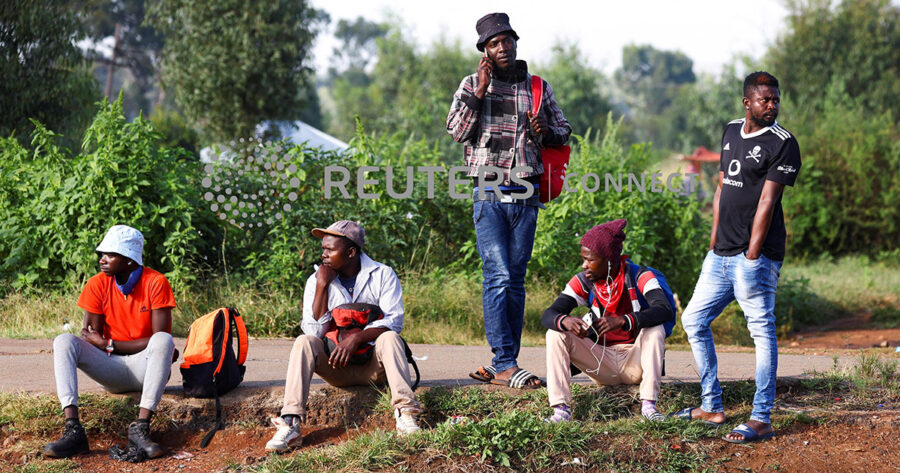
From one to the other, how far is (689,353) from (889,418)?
301 centimetres

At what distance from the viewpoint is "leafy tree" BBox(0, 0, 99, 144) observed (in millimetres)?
12398

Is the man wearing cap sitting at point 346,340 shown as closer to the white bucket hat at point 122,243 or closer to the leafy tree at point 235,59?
the white bucket hat at point 122,243

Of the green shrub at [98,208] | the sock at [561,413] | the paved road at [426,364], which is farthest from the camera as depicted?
the green shrub at [98,208]

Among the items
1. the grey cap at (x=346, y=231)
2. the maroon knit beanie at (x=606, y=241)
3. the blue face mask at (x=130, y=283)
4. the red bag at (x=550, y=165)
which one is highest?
the red bag at (x=550, y=165)

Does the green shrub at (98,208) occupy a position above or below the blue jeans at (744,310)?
above

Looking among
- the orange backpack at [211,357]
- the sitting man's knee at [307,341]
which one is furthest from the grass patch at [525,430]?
the sitting man's knee at [307,341]

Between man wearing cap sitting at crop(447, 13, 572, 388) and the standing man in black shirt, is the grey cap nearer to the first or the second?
man wearing cap sitting at crop(447, 13, 572, 388)

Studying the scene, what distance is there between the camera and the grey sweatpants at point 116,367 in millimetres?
4727

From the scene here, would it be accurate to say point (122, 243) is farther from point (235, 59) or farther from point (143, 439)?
point (235, 59)

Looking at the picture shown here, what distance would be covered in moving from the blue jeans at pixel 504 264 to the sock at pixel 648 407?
847mm

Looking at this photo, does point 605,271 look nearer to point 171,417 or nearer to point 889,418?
point 889,418

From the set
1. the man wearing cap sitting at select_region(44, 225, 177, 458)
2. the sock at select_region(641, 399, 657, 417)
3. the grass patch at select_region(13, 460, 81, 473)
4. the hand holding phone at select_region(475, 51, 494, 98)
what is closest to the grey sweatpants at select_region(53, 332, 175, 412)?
the man wearing cap sitting at select_region(44, 225, 177, 458)

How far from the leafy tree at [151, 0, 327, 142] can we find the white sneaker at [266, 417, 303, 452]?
15921 mm

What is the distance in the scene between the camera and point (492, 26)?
16.7ft
